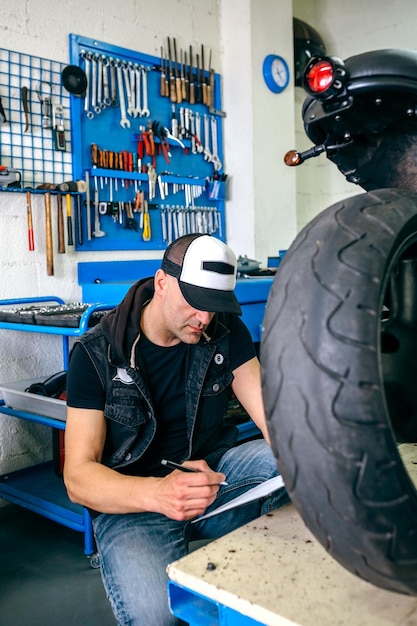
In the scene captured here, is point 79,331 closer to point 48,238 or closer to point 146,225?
point 48,238

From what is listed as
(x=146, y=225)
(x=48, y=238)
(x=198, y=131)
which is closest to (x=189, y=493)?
(x=48, y=238)

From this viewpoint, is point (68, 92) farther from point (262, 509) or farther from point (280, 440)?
point (280, 440)

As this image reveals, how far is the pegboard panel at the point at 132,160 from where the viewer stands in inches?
121

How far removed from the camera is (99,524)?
1.43 metres

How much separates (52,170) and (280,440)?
2520mm

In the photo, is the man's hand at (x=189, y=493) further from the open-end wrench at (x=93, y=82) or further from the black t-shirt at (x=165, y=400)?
the open-end wrench at (x=93, y=82)

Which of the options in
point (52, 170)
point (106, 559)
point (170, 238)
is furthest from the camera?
point (170, 238)

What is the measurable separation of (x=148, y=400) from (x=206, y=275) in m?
0.34

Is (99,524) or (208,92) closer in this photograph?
(99,524)

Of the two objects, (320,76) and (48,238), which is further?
(48,238)

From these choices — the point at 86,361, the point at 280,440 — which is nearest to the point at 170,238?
the point at 86,361

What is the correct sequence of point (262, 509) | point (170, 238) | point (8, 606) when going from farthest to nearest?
point (170, 238) → point (8, 606) → point (262, 509)

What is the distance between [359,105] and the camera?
101cm

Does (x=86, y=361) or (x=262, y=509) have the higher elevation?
(x=86, y=361)
